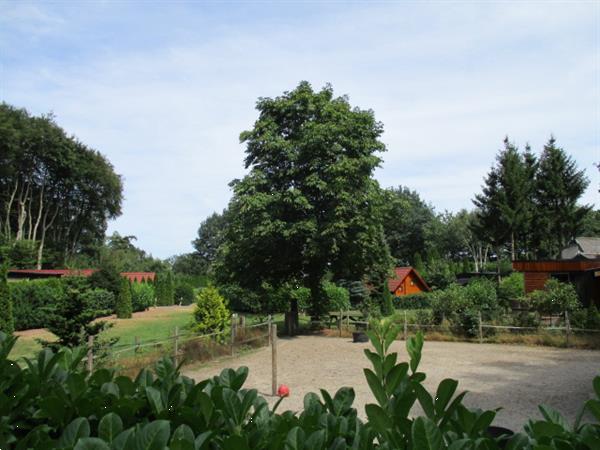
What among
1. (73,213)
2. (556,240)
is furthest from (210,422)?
(73,213)

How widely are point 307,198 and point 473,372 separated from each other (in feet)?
32.0

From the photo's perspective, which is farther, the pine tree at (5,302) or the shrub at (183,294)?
the shrub at (183,294)

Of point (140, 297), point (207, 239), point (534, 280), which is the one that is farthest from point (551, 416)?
point (207, 239)

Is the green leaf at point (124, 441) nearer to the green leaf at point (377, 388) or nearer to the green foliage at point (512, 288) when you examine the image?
the green leaf at point (377, 388)

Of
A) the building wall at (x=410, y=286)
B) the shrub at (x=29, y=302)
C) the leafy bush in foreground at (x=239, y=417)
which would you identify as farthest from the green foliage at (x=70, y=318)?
the building wall at (x=410, y=286)

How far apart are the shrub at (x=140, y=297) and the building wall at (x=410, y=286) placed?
64.4 ft

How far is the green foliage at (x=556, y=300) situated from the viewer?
18.0 meters

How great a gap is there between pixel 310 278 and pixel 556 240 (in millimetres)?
31948

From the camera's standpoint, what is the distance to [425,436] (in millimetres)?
1241

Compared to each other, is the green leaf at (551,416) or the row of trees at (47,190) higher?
the row of trees at (47,190)

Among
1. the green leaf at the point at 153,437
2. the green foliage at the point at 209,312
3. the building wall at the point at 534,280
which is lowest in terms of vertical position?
the green foliage at the point at 209,312

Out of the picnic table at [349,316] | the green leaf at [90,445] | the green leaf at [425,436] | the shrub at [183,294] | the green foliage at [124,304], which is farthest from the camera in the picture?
the shrub at [183,294]

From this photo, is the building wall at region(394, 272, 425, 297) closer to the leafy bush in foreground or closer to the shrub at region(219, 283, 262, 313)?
the shrub at region(219, 283, 262, 313)

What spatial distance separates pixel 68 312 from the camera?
10.8 m
